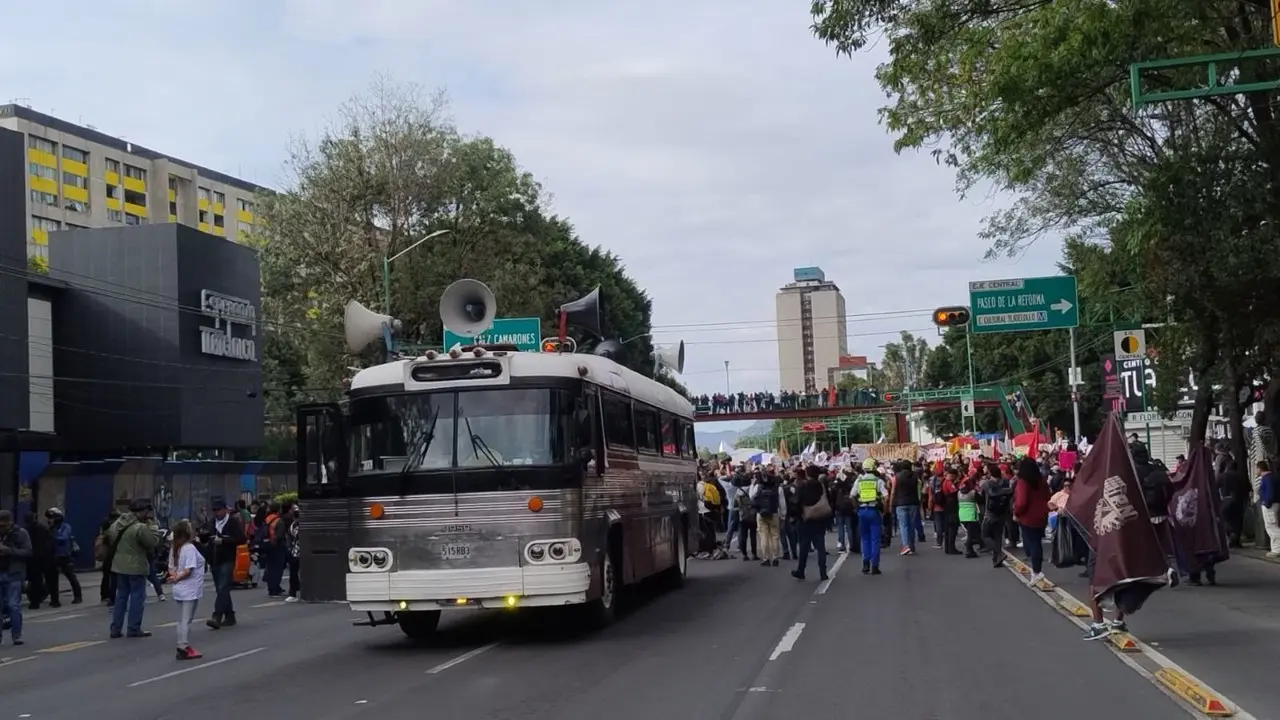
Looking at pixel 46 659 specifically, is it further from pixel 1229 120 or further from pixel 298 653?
pixel 1229 120

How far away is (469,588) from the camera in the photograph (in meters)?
13.5

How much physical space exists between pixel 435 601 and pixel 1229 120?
13.3m

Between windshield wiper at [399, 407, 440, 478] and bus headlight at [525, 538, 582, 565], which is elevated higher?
windshield wiper at [399, 407, 440, 478]

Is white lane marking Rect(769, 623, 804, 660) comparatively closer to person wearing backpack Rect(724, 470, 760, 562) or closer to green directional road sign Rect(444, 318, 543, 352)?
person wearing backpack Rect(724, 470, 760, 562)

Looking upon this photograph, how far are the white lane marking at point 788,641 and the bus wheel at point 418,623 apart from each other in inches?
156

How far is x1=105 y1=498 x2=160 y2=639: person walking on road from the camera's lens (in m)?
16.8

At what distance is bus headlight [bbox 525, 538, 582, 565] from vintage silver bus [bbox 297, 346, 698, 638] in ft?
0.04

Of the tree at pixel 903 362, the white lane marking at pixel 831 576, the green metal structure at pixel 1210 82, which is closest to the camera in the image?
the green metal structure at pixel 1210 82

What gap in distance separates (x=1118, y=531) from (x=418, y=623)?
7.60m

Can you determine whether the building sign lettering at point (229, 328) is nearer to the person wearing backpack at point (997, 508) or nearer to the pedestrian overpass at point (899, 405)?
the person wearing backpack at point (997, 508)

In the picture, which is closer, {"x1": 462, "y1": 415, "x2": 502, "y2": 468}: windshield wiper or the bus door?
{"x1": 462, "y1": 415, "x2": 502, "y2": 468}: windshield wiper

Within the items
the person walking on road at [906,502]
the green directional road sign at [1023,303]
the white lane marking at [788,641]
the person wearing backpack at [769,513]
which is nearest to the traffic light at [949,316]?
the green directional road sign at [1023,303]

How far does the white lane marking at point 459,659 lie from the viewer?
1257 cm

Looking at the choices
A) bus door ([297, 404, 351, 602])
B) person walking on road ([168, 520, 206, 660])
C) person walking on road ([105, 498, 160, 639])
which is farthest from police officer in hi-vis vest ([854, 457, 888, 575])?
person walking on road ([105, 498, 160, 639])
